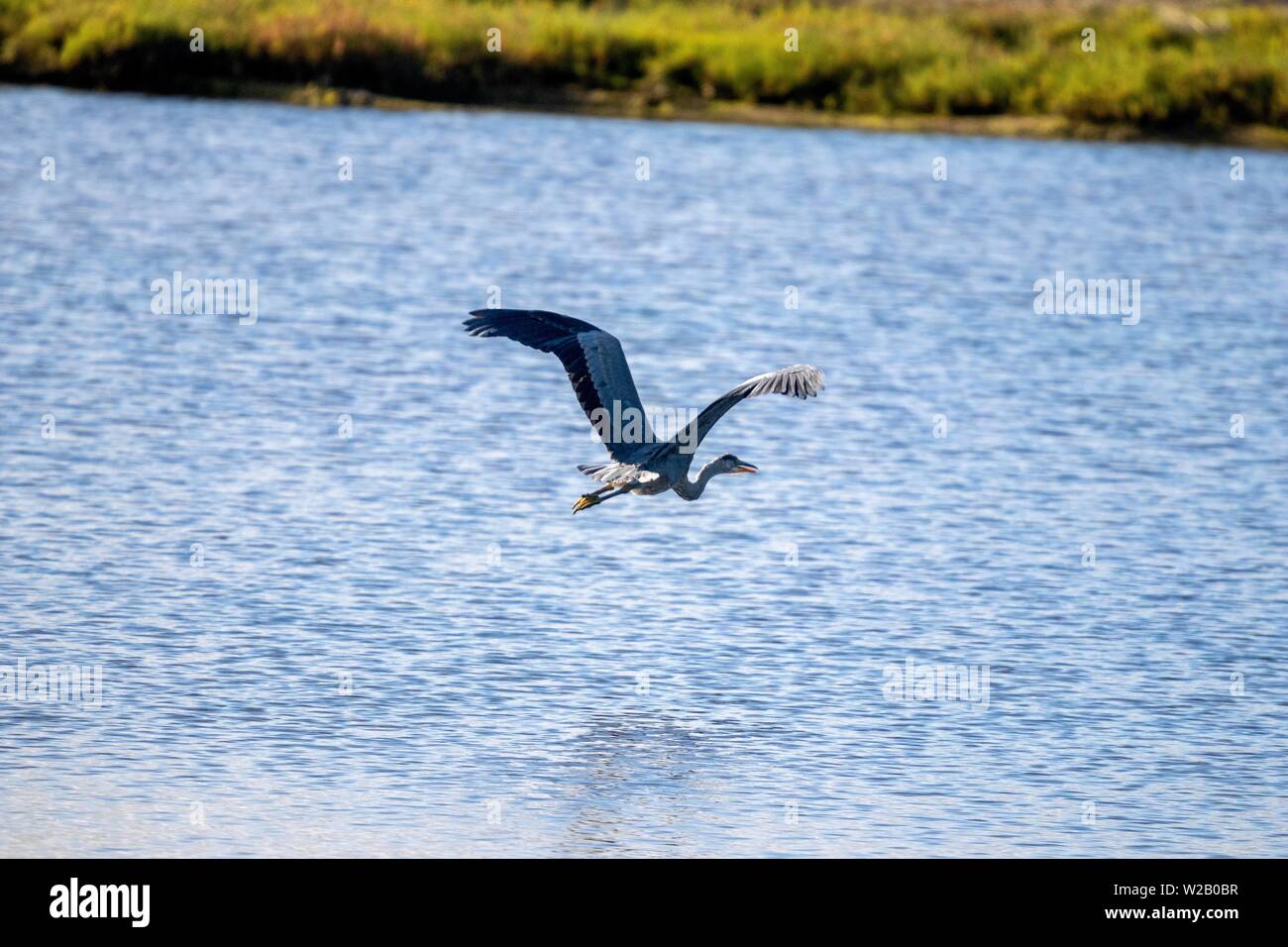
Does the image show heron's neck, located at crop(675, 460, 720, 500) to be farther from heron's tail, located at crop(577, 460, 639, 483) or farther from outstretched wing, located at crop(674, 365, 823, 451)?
outstretched wing, located at crop(674, 365, 823, 451)

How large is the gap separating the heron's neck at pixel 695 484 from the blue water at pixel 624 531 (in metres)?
1.19

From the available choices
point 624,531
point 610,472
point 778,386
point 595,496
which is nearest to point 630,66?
point 624,531

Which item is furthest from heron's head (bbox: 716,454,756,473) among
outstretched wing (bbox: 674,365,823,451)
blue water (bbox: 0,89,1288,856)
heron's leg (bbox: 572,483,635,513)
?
outstretched wing (bbox: 674,365,823,451)

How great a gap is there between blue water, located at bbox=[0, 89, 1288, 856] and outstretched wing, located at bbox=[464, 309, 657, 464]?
1.70 metres

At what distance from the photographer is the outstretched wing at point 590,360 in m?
12.4

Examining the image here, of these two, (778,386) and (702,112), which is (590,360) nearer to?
(778,386)

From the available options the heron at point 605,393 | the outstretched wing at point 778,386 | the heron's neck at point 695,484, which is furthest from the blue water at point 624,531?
the outstretched wing at point 778,386

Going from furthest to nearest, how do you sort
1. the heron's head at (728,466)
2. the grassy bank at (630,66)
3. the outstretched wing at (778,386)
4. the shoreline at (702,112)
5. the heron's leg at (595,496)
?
the shoreline at (702,112) < the grassy bank at (630,66) < the heron's head at (728,466) < the heron's leg at (595,496) < the outstretched wing at (778,386)

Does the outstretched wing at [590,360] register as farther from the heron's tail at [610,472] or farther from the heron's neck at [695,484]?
the heron's neck at [695,484]

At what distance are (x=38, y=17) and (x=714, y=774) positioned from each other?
27.3 m

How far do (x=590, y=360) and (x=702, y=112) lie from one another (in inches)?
983

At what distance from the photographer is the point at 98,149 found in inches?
1271
